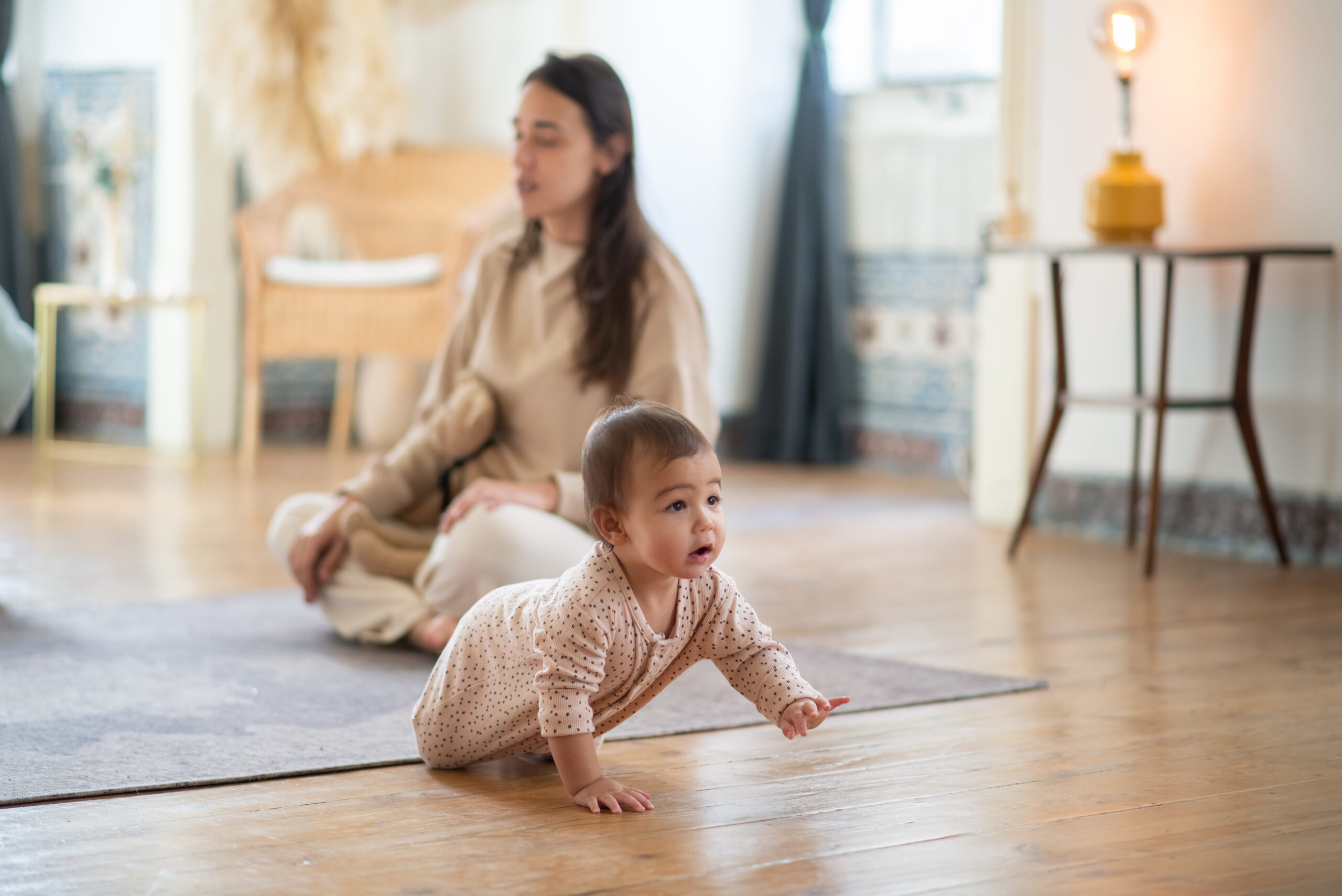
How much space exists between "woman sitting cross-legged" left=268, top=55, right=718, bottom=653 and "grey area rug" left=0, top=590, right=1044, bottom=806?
12cm

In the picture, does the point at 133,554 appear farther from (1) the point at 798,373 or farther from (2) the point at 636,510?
(1) the point at 798,373

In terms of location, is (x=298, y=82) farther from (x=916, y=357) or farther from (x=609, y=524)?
(x=609, y=524)

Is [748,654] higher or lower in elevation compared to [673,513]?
lower

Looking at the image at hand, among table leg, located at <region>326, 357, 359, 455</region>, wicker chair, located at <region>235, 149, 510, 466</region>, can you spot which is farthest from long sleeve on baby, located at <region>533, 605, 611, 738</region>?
table leg, located at <region>326, 357, 359, 455</region>

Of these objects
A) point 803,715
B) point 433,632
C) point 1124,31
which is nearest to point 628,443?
point 803,715

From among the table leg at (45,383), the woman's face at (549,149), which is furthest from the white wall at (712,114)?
the woman's face at (549,149)

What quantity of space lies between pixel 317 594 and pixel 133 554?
3.44ft

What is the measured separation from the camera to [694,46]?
5.59 meters

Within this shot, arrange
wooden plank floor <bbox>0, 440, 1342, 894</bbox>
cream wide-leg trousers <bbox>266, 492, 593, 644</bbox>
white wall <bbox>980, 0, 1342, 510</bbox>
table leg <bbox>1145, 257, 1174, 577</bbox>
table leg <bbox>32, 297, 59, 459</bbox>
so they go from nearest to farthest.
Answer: wooden plank floor <bbox>0, 440, 1342, 894</bbox> < cream wide-leg trousers <bbox>266, 492, 593, 644</bbox> < table leg <bbox>1145, 257, 1174, 577</bbox> < white wall <bbox>980, 0, 1342, 510</bbox> < table leg <bbox>32, 297, 59, 459</bbox>

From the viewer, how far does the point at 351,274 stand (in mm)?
5406

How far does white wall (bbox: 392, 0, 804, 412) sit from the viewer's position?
18.3 ft

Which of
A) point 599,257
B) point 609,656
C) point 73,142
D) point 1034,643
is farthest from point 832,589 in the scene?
point 73,142

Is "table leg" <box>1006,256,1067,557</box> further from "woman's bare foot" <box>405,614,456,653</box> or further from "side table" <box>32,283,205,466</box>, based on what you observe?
"side table" <box>32,283,205,466</box>

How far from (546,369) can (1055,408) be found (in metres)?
1.57
